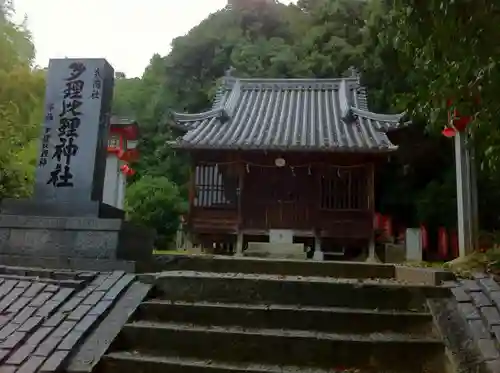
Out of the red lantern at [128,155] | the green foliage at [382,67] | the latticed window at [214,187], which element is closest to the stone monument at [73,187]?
the green foliage at [382,67]

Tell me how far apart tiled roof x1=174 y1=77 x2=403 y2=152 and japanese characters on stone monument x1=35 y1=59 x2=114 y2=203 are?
21.4ft

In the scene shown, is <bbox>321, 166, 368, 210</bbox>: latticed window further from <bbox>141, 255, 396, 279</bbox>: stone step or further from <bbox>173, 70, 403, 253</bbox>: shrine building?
A: <bbox>141, 255, 396, 279</bbox>: stone step

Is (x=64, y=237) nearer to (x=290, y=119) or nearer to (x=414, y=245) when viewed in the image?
(x=290, y=119)

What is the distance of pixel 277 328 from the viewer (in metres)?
4.15

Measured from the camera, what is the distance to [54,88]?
20.3 feet

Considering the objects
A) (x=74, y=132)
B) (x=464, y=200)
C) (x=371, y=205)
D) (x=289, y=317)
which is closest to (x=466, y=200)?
(x=464, y=200)

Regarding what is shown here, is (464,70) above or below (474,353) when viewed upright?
above

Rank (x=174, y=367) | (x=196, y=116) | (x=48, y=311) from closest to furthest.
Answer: (x=174, y=367)
(x=48, y=311)
(x=196, y=116)

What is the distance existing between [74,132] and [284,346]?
3871 millimetres

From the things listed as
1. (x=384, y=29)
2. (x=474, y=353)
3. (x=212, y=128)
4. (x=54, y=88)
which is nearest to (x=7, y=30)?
(x=212, y=128)

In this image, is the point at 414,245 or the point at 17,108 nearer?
the point at 17,108

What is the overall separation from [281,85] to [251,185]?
5.90 meters

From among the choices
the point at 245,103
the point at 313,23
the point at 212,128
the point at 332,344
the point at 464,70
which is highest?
the point at 313,23

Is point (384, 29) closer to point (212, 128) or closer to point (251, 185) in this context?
point (251, 185)
